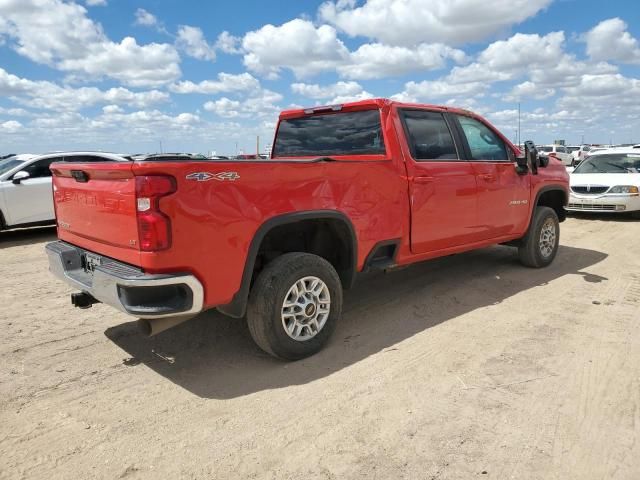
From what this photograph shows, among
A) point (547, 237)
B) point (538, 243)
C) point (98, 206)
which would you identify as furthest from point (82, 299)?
point (547, 237)

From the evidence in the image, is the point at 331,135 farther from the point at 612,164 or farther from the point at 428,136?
the point at 612,164

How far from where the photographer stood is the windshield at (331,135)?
4.55 m

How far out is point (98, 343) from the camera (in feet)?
13.4

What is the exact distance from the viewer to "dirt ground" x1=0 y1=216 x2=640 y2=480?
2.55 meters

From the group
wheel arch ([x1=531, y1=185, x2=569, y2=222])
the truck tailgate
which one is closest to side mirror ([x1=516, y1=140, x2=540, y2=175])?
wheel arch ([x1=531, y1=185, x2=569, y2=222])

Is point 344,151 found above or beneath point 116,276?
above

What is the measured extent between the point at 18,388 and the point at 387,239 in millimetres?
2923

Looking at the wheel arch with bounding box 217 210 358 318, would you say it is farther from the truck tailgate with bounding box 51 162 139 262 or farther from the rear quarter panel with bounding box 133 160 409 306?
the truck tailgate with bounding box 51 162 139 262

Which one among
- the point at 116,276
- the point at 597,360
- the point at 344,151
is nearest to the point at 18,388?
the point at 116,276

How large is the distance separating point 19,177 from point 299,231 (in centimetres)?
736

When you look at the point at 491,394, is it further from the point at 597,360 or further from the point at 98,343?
the point at 98,343

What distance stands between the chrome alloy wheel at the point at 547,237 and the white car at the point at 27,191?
324 inches

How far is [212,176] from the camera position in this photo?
3.04 m

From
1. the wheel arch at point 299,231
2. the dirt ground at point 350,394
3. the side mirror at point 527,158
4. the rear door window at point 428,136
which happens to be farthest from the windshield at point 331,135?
the side mirror at point 527,158
